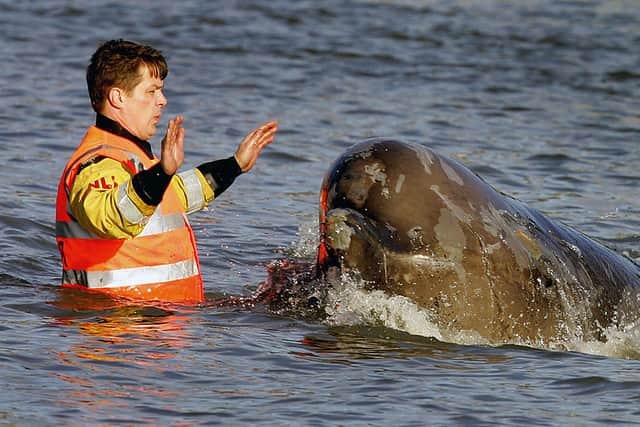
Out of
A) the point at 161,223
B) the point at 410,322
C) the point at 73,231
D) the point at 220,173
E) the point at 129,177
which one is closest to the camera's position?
the point at 410,322

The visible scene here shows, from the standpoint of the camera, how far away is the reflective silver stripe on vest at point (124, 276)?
23.2 ft

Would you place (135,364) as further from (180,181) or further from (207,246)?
(207,246)

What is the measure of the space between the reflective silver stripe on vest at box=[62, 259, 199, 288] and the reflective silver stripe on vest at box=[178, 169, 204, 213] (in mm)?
334

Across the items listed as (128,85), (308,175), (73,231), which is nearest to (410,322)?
(73,231)

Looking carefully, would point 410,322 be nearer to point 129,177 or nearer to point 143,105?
point 129,177

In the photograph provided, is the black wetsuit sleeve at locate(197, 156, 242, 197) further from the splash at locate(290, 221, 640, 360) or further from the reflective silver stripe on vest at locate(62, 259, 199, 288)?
the splash at locate(290, 221, 640, 360)

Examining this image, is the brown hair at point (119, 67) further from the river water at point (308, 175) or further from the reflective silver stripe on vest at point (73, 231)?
the river water at point (308, 175)

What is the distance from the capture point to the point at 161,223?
711 cm

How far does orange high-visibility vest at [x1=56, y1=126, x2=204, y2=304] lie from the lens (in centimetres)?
698

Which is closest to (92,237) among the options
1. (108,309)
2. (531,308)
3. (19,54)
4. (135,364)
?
(108,309)

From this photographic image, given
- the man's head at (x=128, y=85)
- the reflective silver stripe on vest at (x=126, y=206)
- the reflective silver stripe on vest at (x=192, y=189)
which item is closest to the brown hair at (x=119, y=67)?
the man's head at (x=128, y=85)

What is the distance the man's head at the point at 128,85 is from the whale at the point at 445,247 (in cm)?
140

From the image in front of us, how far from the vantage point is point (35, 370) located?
5930 mm

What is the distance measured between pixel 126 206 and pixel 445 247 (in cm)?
152
